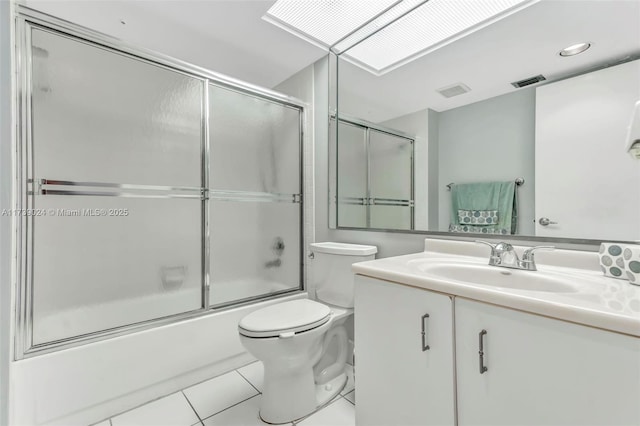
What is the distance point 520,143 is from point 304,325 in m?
1.18

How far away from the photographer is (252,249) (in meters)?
1.94

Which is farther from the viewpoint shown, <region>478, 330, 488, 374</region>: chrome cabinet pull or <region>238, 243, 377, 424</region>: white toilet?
<region>238, 243, 377, 424</region>: white toilet

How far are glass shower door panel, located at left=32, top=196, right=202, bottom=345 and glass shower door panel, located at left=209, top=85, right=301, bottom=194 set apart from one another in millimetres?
335

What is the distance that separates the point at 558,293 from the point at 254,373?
61.7 inches

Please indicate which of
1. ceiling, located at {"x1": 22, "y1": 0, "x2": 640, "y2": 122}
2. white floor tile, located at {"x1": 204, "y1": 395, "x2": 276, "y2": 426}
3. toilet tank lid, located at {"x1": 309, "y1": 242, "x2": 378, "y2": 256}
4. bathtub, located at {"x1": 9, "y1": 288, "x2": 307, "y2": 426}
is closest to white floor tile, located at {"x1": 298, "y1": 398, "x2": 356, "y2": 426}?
white floor tile, located at {"x1": 204, "y1": 395, "x2": 276, "y2": 426}

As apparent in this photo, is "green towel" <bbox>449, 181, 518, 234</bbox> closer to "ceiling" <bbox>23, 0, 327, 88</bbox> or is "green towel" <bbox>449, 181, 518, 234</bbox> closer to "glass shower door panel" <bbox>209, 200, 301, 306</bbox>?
"glass shower door panel" <bbox>209, 200, 301, 306</bbox>

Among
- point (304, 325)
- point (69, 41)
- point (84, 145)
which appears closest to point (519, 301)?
point (304, 325)

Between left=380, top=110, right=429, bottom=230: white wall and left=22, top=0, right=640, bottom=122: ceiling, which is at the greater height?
left=22, top=0, right=640, bottom=122: ceiling

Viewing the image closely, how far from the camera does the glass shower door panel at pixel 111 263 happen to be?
49.1 inches

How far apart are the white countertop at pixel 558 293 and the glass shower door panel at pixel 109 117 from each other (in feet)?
4.10

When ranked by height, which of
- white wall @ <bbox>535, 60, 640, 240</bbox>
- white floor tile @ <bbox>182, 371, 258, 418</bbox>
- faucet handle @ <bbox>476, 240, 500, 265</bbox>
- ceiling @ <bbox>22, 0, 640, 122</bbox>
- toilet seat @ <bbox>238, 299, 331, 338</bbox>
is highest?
ceiling @ <bbox>22, 0, 640, 122</bbox>

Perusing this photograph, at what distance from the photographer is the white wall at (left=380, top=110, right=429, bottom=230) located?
1.41 m

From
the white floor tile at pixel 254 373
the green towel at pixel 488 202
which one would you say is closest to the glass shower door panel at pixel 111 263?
the white floor tile at pixel 254 373

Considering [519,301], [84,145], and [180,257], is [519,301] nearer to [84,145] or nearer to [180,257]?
[180,257]
